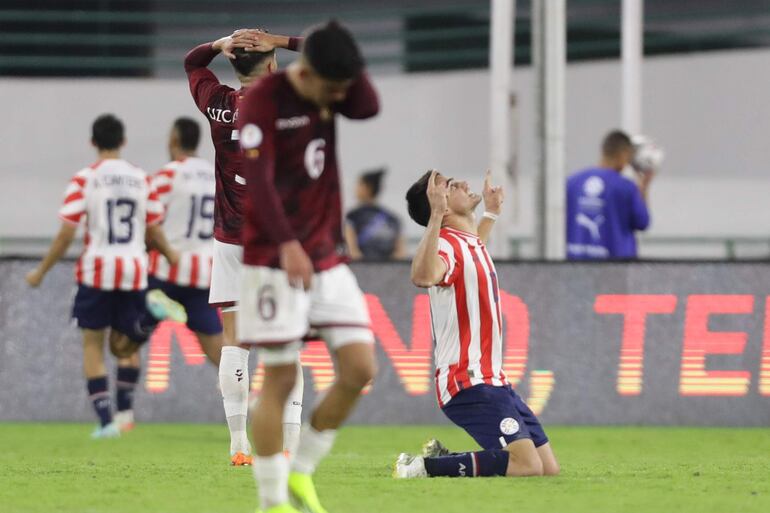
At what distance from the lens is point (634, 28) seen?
52.8 ft

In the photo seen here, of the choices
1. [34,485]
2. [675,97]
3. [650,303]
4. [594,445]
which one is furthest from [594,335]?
[675,97]

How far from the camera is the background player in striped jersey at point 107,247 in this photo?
1051 centimetres

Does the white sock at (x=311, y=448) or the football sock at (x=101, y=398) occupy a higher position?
the white sock at (x=311, y=448)

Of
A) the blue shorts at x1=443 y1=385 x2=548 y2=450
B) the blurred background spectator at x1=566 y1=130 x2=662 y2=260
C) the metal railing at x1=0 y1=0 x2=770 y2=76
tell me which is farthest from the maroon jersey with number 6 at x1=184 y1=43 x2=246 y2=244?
the metal railing at x1=0 y1=0 x2=770 y2=76

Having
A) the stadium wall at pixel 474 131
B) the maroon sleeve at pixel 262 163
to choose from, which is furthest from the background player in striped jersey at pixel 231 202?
the stadium wall at pixel 474 131

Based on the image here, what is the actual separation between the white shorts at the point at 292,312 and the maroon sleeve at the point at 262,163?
0.53 feet

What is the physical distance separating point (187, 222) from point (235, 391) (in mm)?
3456

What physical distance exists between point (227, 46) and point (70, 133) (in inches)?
528

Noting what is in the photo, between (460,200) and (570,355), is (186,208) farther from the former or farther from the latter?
(460,200)

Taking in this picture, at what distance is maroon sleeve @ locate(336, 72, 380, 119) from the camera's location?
555 centimetres

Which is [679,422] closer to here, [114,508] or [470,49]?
[114,508]

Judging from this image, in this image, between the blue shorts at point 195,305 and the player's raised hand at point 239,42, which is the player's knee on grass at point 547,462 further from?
the blue shorts at point 195,305

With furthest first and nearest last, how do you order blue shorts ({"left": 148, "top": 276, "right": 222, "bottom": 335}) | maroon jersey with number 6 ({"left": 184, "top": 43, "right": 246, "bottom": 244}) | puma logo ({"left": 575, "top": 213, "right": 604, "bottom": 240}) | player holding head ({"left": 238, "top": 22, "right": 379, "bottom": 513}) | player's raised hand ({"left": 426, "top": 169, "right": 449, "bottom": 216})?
puma logo ({"left": 575, "top": 213, "right": 604, "bottom": 240}), blue shorts ({"left": 148, "top": 276, "right": 222, "bottom": 335}), maroon jersey with number 6 ({"left": 184, "top": 43, "right": 246, "bottom": 244}), player's raised hand ({"left": 426, "top": 169, "right": 449, "bottom": 216}), player holding head ({"left": 238, "top": 22, "right": 379, "bottom": 513})

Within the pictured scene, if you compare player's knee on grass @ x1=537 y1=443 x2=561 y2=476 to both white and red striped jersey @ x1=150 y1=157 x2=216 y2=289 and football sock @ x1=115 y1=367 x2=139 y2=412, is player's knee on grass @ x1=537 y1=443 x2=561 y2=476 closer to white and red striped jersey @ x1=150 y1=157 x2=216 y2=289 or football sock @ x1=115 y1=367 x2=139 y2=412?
white and red striped jersey @ x1=150 y1=157 x2=216 y2=289
